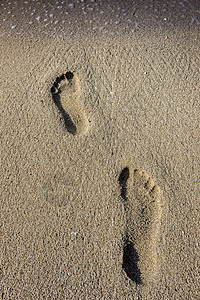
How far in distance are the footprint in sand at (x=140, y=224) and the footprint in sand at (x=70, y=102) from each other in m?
0.37

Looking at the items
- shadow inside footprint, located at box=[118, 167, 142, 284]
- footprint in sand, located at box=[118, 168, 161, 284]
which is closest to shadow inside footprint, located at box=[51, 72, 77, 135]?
footprint in sand, located at box=[118, 168, 161, 284]

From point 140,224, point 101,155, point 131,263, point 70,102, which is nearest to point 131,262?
point 131,263

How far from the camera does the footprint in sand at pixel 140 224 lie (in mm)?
1204

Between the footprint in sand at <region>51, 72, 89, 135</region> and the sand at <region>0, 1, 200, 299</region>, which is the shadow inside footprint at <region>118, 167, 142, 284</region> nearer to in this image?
the sand at <region>0, 1, 200, 299</region>

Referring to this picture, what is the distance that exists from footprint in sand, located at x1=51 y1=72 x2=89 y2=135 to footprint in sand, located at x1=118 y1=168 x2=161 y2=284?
37cm

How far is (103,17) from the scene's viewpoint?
2.11 meters

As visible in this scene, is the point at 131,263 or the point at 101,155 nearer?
the point at 131,263

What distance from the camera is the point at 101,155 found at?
1479mm

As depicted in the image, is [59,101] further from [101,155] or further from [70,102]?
[101,155]

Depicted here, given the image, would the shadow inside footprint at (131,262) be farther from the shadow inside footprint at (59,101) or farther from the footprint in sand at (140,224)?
the shadow inside footprint at (59,101)

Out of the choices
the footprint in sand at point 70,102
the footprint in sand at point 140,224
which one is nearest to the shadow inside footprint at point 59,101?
the footprint in sand at point 70,102

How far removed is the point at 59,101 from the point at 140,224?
84cm

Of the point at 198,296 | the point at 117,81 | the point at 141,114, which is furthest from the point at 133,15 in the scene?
the point at 198,296

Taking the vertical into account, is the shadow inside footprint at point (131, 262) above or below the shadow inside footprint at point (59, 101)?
below
